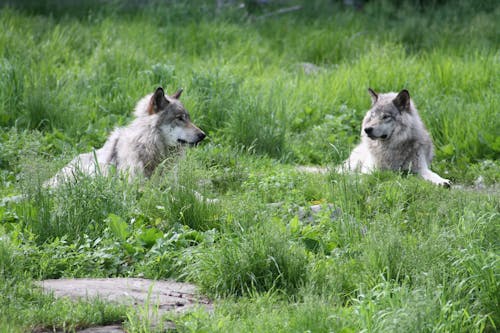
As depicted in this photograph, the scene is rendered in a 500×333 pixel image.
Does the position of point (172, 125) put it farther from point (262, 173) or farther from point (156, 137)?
point (262, 173)

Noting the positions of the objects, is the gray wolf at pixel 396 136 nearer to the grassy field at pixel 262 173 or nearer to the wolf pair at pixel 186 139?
the wolf pair at pixel 186 139

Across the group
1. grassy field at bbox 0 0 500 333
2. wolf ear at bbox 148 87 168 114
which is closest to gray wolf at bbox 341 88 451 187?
grassy field at bbox 0 0 500 333

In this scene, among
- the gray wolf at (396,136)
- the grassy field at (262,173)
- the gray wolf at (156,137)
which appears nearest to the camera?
the grassy field at (262,173)

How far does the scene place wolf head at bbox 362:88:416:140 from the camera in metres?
8.30

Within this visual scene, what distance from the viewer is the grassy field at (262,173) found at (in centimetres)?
462

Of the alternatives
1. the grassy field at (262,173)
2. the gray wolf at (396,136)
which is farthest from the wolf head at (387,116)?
the grassy field at (262,173)

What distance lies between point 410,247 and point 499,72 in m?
5.95

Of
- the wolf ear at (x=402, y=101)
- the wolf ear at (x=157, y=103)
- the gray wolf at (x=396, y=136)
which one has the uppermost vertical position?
the wolf ear at (x=157, y=103)

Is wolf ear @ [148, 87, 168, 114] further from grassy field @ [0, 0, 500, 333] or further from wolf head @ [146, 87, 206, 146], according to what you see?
grassy field @ [0, 0, 500, 333]

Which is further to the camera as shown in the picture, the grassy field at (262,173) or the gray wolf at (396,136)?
the gray wolf at (396,136)

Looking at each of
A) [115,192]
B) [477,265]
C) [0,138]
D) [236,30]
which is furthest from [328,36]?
[477,265]

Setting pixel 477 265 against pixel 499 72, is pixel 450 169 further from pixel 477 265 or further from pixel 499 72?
pixel 477 265

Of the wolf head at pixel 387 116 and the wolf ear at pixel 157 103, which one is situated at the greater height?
the wolf ear at pixel 157 103

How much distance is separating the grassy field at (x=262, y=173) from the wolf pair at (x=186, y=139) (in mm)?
318
